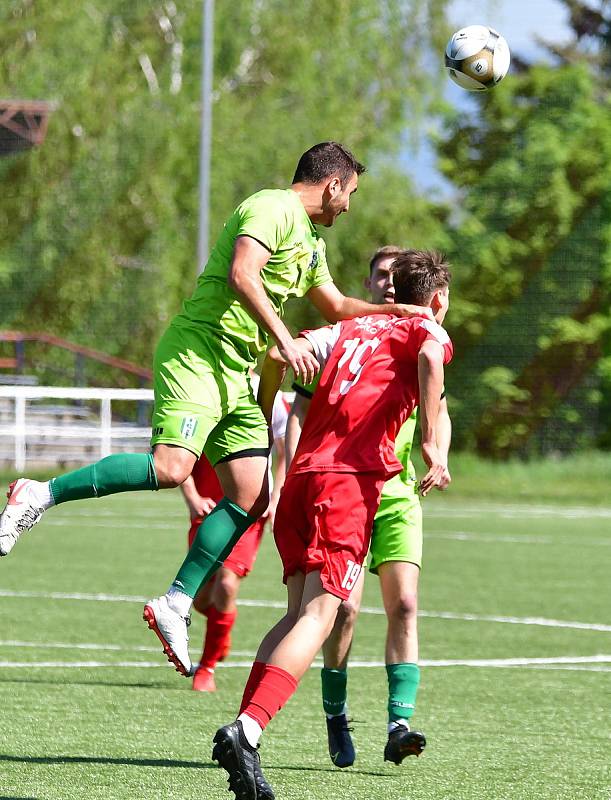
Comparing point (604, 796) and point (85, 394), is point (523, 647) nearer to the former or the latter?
point (604, 796)

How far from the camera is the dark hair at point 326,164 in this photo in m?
5.83

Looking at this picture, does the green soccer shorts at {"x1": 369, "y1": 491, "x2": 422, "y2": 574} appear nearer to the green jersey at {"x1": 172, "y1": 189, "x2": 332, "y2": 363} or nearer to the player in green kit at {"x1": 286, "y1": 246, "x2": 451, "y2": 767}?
the player in green kit at {"x1": 286, "y1": 246, "x2": 451, "y2": 767}

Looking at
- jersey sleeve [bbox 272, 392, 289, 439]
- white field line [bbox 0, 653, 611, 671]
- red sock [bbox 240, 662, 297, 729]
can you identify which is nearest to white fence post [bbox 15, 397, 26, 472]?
white field line [bbox 0, 653, 611, 671]

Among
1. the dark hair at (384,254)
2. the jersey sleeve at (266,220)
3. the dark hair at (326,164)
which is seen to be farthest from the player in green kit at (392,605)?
the dark hair at (384,254)

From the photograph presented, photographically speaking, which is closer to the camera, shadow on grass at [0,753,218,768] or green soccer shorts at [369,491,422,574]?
shadow on grass at [0,753,218,768]

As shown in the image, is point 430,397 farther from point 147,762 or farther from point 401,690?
point 147,762

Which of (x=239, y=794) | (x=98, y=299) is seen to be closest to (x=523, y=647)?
(x=239, y=794)

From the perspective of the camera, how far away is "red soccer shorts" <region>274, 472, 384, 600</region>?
16.1 feet

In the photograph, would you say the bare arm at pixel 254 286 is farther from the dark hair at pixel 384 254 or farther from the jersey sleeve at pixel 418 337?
the dark hair at pixel 384 254

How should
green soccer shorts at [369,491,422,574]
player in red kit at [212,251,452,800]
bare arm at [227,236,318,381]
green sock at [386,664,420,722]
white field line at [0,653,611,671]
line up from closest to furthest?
player in red kit at [212,251,452,800]
bare arm at [227,236,318,381]
green sock at [386,664,420,722]
green soccer shorts at [369,491,422,574]
white field line at [0,653,611,671]

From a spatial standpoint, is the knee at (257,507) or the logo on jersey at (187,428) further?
the knee at (257,507)

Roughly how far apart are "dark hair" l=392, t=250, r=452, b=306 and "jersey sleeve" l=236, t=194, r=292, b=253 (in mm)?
464

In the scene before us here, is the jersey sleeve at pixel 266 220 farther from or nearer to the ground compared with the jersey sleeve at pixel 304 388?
farther from the ground

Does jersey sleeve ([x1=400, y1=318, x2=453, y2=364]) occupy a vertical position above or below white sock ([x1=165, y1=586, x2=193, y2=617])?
above
